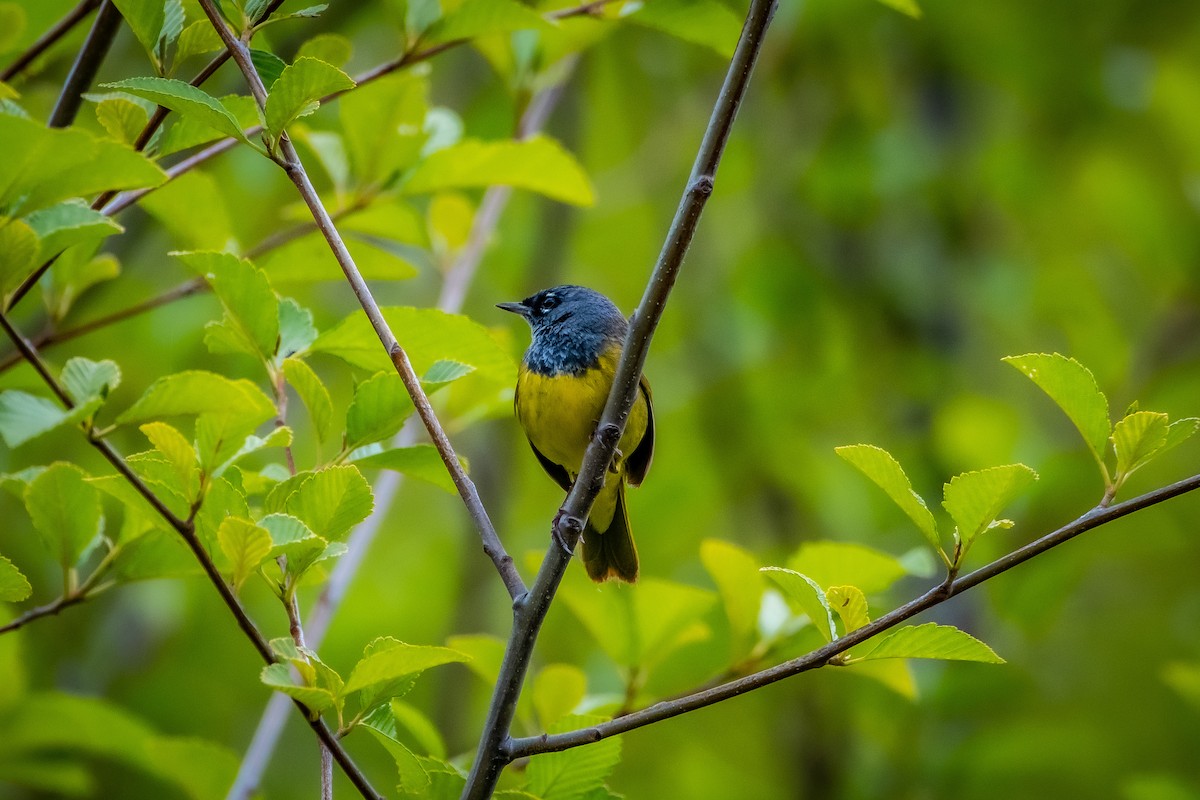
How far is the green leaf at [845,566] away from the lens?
2.25 metres

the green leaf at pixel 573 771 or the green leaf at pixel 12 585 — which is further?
the green leaf at pixel 573 771

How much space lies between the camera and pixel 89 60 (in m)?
1.92

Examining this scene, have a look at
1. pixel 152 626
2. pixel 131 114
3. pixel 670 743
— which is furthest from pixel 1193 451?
pixel 131 114

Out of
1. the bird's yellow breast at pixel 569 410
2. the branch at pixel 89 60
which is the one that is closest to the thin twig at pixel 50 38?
the branch at pixel 89 60

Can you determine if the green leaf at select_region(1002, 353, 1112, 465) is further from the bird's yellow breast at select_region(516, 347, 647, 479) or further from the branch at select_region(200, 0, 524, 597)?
the bird's yellow breast at select_region(516, 347, 647, 479)

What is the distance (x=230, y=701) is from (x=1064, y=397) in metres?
3.76

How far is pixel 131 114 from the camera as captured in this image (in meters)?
1.79

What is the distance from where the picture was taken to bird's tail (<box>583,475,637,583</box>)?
340 centimetres

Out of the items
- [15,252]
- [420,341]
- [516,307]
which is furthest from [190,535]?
[516,307]

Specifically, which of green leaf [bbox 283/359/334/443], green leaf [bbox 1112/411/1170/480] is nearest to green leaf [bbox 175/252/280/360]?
green leaf [bbox 283/359/334/443]

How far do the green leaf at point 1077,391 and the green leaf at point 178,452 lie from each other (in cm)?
121

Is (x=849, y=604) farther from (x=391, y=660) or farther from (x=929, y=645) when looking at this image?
(x=391, y=660)

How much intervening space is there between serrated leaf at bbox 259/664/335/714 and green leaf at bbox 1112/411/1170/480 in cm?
119

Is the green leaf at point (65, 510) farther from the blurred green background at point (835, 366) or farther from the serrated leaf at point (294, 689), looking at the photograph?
the blurred green background at point (835, 366)
